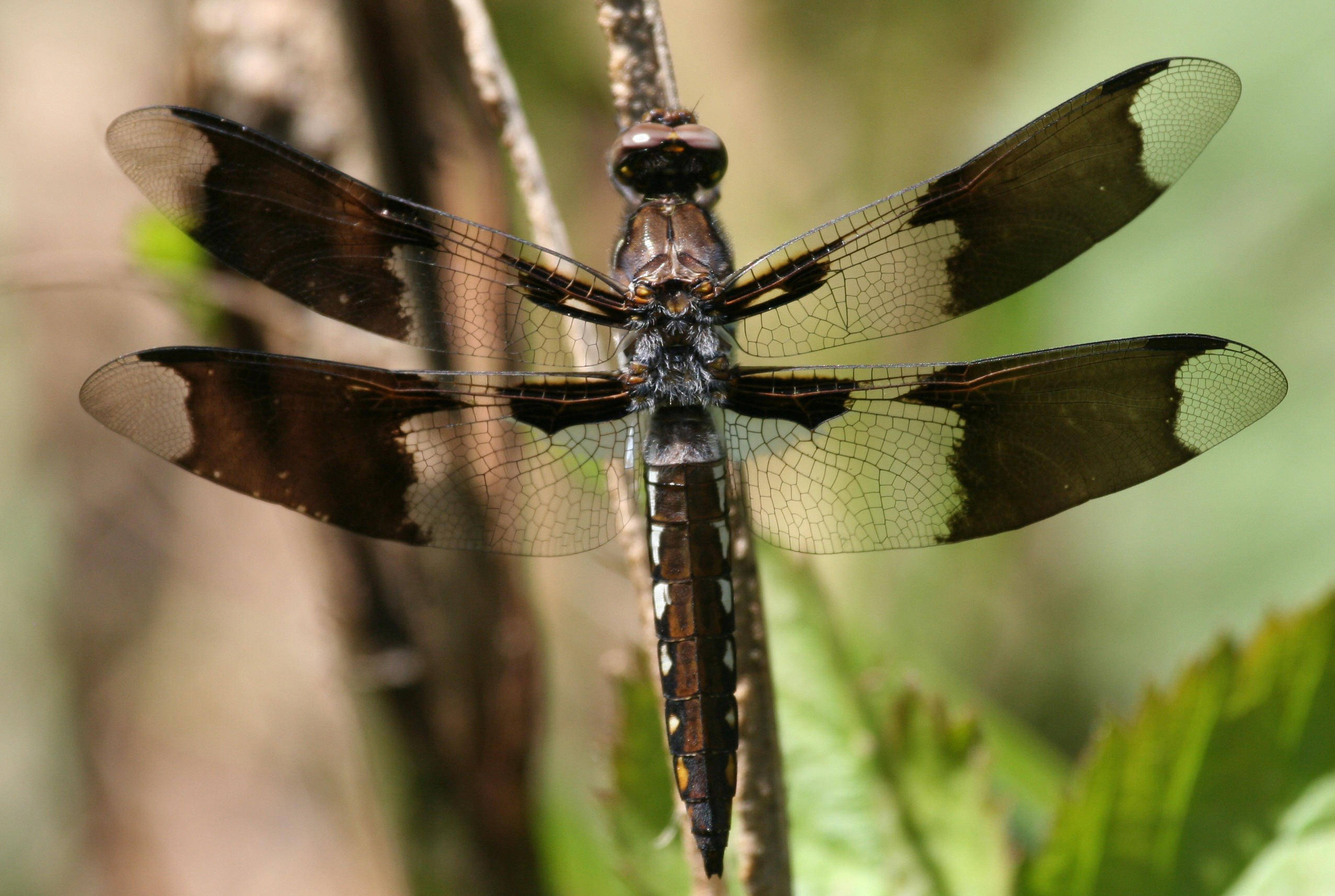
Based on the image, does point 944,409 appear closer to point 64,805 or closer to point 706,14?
point 706,14

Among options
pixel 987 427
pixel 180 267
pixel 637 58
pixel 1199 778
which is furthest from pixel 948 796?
pixel 180 267

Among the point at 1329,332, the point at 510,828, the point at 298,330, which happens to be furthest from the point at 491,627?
the point at 1329,332

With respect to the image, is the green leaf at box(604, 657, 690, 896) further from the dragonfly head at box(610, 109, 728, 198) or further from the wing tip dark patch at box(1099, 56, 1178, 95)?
the wing tip dark patch at box(1099, 56, 1178, 95)

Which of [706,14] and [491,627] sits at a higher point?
[706,14]

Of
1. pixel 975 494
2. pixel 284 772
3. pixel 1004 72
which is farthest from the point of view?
pixel 284 772

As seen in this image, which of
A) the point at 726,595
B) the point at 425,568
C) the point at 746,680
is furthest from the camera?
the point at 425,568

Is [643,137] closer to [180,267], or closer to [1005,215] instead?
[1005,215]
